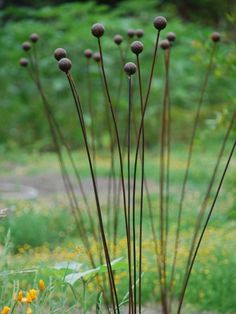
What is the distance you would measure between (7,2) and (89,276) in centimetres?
1494

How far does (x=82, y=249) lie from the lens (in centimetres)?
418

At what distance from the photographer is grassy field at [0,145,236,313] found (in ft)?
8.70

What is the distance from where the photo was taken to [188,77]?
12828 millimetres

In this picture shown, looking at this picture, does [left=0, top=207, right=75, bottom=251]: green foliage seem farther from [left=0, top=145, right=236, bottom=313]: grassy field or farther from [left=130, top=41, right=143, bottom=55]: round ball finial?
[left=130, top=41, right=143, bottom=55]: round ball finial

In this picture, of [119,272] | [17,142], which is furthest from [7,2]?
[119,272]

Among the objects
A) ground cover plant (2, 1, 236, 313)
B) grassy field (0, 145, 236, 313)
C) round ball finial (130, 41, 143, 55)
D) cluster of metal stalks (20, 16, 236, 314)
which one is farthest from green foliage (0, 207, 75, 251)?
round ball finial (130, 41, 143, 55)

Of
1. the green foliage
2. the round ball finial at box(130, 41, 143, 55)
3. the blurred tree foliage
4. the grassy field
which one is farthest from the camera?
the blurred tree foliage

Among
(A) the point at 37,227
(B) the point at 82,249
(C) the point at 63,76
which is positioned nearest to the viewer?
(B) the point at 82,249

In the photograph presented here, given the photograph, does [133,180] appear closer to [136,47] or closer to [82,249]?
[82,249]

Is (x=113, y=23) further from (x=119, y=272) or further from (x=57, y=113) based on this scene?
(x=119, y=272)

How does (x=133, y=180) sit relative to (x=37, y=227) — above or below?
above

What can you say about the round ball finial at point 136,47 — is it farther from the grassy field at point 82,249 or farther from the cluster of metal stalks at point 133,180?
the grassy field at point 82,249

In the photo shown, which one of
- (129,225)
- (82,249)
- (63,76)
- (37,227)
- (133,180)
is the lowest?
Result: (63,76)

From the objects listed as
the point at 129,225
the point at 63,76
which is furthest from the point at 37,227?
the point at 63,76
